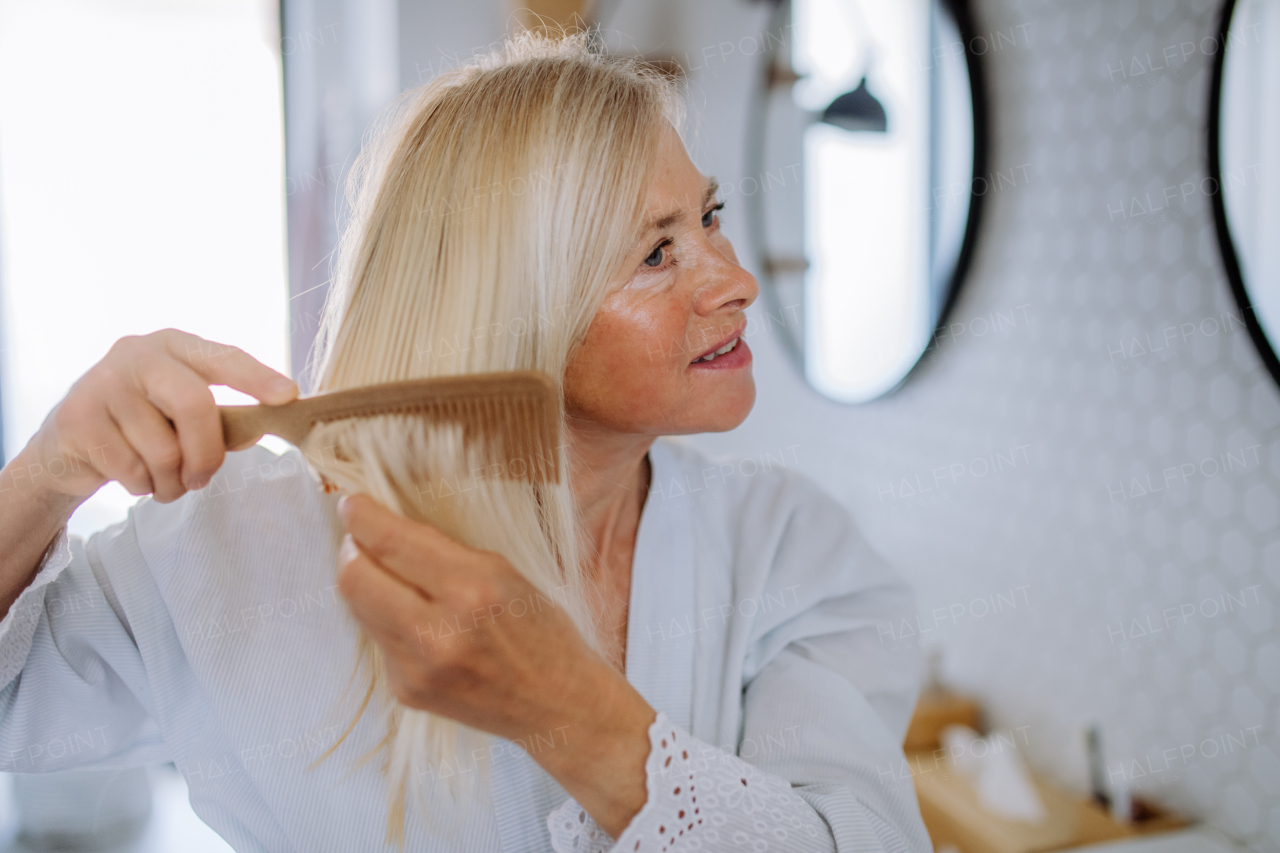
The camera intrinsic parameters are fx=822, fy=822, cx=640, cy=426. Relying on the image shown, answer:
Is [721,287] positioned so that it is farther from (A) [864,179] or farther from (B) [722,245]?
(A) [864,179]

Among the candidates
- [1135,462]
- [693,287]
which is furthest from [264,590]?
[1135,462]

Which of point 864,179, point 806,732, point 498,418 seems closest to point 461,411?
point 498,418

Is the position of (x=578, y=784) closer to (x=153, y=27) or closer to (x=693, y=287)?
(x=693, y=287)

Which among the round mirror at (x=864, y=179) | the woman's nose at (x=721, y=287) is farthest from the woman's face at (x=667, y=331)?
the round mirror at (x=864, y=179)

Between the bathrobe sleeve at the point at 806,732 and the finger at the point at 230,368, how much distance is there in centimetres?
33

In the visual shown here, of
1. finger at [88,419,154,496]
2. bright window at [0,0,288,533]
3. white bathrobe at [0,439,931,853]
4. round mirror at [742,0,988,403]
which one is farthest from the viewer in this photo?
bright window at [0,0,288,533]

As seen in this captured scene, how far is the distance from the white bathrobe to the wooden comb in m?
0.23

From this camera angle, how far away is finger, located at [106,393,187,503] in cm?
54

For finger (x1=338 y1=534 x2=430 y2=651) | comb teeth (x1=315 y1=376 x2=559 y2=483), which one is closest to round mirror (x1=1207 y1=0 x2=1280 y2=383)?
comb teeth (x1=315 y1=376 x2=559 y2=483)

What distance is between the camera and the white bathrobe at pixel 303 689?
26.7 inches

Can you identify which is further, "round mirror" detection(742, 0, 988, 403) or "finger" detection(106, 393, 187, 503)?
"round mirror" detection(742, 0, 988, 403)

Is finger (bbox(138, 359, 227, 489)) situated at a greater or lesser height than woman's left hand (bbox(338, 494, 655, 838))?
greater

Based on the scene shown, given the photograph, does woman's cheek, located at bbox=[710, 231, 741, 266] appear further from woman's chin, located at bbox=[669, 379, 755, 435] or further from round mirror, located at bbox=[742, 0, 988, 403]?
round mirror, located at bbox=[742, 0, 988, 403]

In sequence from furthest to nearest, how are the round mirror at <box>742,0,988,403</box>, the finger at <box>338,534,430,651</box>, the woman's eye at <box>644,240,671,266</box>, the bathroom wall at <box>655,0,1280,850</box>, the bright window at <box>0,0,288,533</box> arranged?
the bright window at <box>0,0,288,533</box>, the round mirror at <box>742,0,988,403</box>, the bathroom wall at <box>655,0,1280,850</box>, the woman's eye at <box>644,240,671,266</box>, the finger at <box>338,534,430,651</box>
